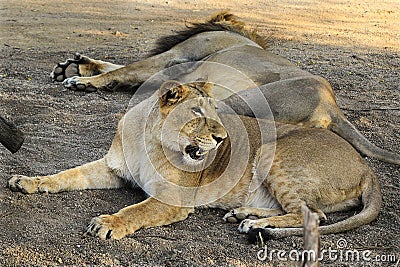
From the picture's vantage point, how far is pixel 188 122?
3.50 m

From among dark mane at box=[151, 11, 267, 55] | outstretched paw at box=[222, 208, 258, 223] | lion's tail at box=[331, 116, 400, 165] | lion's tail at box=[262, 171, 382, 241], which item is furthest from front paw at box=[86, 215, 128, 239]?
dark mane at box=[151, 11, 267, 55]

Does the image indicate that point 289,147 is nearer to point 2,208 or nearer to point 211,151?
point 211,151

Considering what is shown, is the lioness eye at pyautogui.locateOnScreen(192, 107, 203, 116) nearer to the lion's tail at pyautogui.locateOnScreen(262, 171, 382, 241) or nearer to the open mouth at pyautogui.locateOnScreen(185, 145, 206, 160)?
the open mouth at pyautogui.locateOnScreen(185, 145, 206, 160)

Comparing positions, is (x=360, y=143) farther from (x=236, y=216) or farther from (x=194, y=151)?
(x=194, y=151)

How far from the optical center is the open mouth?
350 centimetres

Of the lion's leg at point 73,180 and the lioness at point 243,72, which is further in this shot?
the lioness at point 243,72

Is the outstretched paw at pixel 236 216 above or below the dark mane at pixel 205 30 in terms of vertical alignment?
below

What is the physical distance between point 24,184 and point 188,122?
3.11 ft

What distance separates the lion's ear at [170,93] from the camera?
11.5ft

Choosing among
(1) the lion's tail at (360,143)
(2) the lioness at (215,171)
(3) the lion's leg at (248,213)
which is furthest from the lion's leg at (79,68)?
(3) the lion's leg at (248,213)

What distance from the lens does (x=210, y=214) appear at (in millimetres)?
3734

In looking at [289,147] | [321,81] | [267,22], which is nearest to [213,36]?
[321,81]

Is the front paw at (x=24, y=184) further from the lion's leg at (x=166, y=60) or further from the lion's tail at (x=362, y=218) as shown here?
the lion's leg at (x=166, y=60)

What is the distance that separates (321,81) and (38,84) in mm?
2378
